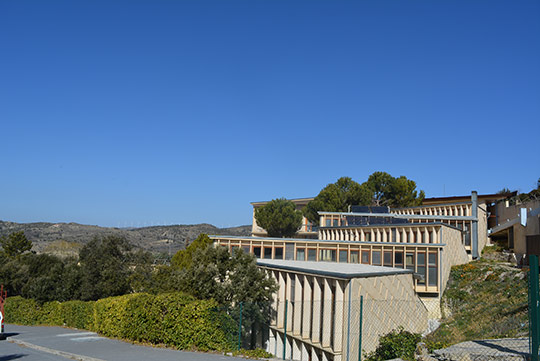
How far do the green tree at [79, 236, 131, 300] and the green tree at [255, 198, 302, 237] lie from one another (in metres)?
29.0

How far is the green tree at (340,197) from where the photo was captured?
56.0 metres

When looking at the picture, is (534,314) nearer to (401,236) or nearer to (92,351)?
(92,351)

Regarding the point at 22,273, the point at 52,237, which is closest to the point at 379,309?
the point at 22,273

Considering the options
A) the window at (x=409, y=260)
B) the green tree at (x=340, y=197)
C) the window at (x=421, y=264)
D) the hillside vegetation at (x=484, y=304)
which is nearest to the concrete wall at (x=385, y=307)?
the hillside vegetation at (x=484, y=304)

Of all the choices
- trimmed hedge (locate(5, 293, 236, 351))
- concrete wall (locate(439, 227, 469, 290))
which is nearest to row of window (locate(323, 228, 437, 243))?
concrete wall (locate(439, 227, 469, 290))

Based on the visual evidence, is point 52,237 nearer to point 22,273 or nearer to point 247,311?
point 22,273

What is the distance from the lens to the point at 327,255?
111 feet

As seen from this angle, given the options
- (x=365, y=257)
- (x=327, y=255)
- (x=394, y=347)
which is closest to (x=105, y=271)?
(x=327, y=255)

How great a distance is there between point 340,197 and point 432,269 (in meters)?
27.9

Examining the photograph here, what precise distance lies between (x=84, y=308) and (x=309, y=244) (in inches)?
641

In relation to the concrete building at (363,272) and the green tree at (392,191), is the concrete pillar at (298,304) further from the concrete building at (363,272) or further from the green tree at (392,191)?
the green tree at (392,191)

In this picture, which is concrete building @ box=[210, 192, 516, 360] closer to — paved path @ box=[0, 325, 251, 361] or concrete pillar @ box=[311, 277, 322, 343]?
concrete pillar @ box=[311, 277, 322, 343]

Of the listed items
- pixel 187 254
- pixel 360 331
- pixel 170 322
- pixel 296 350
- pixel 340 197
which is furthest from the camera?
pixel 340 197

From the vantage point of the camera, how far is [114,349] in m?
16.0
